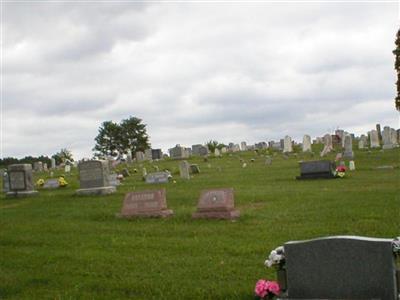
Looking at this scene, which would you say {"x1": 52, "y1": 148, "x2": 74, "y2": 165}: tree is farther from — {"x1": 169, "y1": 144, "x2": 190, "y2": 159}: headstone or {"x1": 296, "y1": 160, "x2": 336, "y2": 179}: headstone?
{"x1": 296, "y1": 160, "x2": 336, "y2": 179}: headstone

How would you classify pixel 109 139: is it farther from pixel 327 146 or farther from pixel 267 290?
pixel 267 290

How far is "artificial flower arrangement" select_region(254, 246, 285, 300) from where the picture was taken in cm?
670

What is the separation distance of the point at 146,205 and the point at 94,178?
7.79 meters

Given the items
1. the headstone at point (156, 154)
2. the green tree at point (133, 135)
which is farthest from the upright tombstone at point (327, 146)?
the green tree at point (133, 135)

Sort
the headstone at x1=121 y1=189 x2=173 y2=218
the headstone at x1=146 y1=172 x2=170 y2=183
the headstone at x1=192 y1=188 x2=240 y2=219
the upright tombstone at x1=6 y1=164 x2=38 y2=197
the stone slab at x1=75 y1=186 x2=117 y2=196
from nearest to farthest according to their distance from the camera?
1. the headstone at x1=192 y1=188 x2=240 y2=219
2. the headstone at x1=121 y1=189 x2=173 y2=218
3. the stone slab at x1=75 y1=186 x2=117 y2=196
4. the upright tombstone at x1=6 y1=164 x2=38 y2=197
5. the headstone at x1=146 y1=172 x2=170 y2=183

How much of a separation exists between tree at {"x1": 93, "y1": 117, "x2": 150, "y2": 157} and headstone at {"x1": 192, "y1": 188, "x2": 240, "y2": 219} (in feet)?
169

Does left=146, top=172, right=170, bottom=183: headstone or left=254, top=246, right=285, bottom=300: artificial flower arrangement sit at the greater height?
left=146, top=172, right=170, bottom=183: headstone

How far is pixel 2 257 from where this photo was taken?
11172 mm

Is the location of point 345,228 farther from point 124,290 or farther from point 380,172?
point 380,172

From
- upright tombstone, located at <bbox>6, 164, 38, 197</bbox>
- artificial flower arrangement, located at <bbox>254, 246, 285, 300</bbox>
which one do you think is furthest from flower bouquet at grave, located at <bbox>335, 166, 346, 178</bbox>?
artificial flower arrangement, located at <bbox>254, 246, 285, 300</bbox>

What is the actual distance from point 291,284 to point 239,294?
113cm

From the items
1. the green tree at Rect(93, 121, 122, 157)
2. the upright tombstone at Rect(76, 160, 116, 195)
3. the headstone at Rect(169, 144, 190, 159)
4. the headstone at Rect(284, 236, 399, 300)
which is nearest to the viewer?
the headstone at Rect(284, 236, 399, 300)

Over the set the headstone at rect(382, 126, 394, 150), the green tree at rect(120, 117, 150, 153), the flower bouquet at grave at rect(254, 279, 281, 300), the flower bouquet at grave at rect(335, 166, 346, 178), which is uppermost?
the green tree at rect(120, 117, 150, 153)

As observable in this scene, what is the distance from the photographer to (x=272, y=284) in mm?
6863
